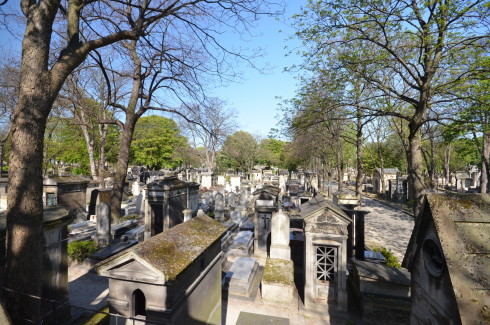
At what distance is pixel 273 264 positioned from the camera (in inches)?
279

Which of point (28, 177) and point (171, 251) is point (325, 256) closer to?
point (171, 251)

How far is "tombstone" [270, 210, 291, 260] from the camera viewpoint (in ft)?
25.7

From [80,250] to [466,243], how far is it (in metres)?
10.4

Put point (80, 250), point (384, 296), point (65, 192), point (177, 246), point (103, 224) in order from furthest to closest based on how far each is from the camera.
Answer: point (65, 192), point (103, 224), point (80, 250), point (384, 296), point (177, 246)

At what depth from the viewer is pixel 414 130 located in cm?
689

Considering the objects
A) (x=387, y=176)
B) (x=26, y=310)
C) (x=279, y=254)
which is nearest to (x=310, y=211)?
(x=279, y=254)

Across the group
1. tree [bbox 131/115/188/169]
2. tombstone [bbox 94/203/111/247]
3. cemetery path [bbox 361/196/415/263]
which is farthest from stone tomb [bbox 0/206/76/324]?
tree [bbox 131/115/188/169]

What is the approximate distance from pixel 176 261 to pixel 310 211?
427cm

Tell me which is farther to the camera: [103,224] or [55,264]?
[103,224]

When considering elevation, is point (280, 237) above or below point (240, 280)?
above

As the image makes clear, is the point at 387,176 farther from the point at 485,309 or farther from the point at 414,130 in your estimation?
the point at 485,309

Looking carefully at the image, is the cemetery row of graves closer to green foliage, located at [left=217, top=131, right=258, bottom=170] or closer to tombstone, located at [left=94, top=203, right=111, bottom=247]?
tombstone, located at [left=94, top=203, right=111, bottom=247]

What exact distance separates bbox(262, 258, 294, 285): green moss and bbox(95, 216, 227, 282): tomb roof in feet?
10.4

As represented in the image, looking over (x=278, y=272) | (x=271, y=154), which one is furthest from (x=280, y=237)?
(x=271, y=154)
